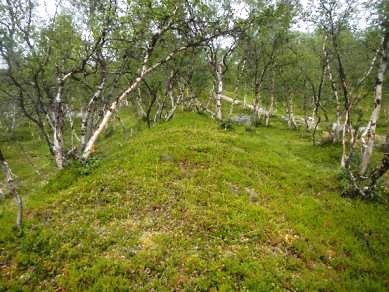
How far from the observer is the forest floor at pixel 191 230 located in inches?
447

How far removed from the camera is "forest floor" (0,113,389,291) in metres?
11.4

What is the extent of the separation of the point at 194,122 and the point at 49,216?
21.9m

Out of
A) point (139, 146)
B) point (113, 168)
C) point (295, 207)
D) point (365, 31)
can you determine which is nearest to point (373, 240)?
point (295, 207)

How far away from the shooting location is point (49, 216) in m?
15.1

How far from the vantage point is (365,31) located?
26.2 meters

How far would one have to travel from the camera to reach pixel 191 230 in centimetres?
1365

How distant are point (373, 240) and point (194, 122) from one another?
22.9 m

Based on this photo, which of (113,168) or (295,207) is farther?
(113,168)

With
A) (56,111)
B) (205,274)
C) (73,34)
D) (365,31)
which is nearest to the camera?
(205,274)

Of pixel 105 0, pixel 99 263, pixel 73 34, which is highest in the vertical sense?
pixel 105 0

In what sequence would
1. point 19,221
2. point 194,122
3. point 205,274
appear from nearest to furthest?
point 205,274 → point 19,221 → point 194,122

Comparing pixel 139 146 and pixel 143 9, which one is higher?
pixel 143 9

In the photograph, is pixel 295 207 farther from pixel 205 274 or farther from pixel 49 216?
pixel 49 216

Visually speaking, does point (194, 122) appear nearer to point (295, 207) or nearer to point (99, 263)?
point (295, 207)
